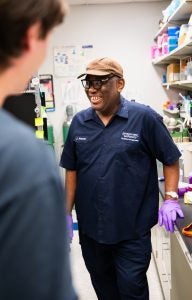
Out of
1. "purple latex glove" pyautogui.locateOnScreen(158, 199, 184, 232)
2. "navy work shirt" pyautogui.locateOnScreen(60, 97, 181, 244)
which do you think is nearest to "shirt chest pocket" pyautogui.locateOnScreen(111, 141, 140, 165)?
"navy work shirt" pyautogui.locateOnScreen(60, 97, 181, 244)

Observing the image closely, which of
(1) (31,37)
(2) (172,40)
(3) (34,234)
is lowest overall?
(3) (34,234)

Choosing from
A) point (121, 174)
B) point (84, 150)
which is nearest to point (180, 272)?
point (121, 174)

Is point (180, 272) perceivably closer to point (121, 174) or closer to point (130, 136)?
point (121, 174)

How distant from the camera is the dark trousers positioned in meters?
1.87

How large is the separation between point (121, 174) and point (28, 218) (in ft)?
4.46

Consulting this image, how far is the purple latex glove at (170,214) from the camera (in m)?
1.83

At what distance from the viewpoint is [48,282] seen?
21.9 inches

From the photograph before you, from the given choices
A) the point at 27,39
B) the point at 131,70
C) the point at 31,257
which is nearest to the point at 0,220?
the point at 31,257

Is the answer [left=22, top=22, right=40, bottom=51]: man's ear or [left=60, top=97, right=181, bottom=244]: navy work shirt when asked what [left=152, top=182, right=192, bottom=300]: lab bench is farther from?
[left=22, top=22, right=40, bottom=51]: man's ear

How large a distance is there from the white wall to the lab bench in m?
2.37

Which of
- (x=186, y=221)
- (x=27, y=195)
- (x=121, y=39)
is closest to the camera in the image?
(x=27, y=195)

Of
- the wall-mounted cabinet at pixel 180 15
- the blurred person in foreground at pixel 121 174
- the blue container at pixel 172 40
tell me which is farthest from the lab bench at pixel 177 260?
the blue container at pixel 172 40

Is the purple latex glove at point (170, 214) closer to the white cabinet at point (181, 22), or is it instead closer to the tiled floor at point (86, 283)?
the tiled floor at point (86, 283)

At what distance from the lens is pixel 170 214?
1835 millimetres
